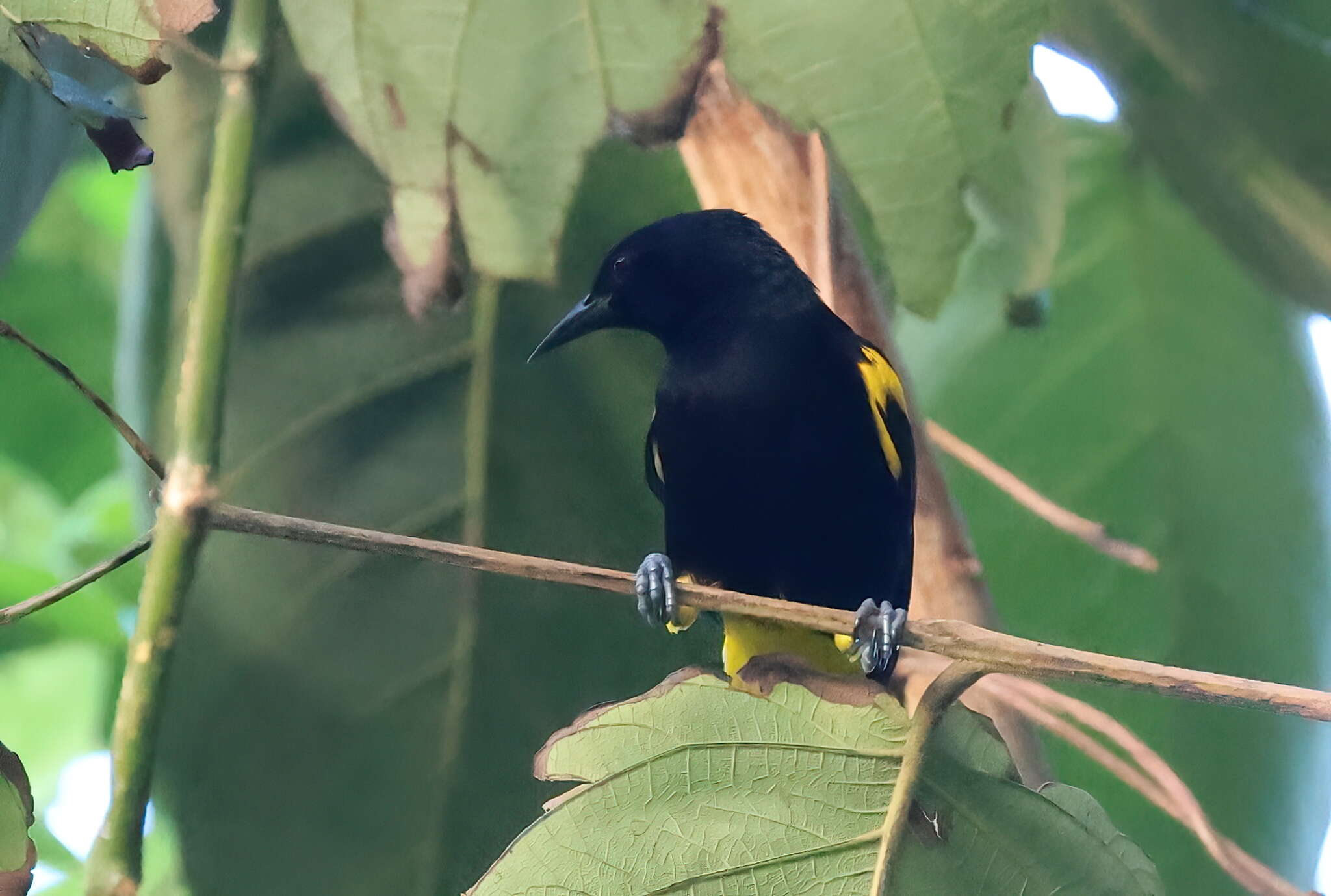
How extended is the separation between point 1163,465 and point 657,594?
0.94 ft

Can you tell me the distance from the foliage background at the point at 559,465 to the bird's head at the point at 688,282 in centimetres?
1

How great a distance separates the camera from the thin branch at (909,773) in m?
0.32

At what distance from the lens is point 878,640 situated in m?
0.37

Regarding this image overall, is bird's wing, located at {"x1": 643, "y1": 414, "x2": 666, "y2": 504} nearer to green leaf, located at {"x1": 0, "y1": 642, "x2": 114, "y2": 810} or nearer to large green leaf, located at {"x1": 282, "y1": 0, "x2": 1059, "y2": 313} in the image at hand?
large green leaf, located at {"x1": 282, "y1": 0, "x2": 1059, "y2": 313}

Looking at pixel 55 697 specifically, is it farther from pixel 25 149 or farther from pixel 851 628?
pixel 851 628

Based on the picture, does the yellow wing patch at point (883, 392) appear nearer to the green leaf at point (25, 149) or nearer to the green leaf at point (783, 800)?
the green leaf at point (783, 800)

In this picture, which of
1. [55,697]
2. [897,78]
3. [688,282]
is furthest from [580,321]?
[55,697]

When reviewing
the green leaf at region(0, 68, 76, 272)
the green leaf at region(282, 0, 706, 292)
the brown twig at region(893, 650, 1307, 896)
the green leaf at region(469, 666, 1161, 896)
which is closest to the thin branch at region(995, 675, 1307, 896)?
the brown twig at region(893, 650, 1307, 896)

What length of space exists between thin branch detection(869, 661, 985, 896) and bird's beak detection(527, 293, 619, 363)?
7.3 inches

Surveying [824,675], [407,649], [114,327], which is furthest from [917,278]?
[114,327]

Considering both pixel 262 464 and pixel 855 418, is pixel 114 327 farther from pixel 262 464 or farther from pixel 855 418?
pixel 855 418

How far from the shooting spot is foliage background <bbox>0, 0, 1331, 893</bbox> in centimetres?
42

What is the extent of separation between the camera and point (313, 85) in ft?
1.39

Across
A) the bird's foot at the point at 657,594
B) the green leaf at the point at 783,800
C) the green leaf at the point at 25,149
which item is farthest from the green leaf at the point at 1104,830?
the green leaf at the point at 25,149
